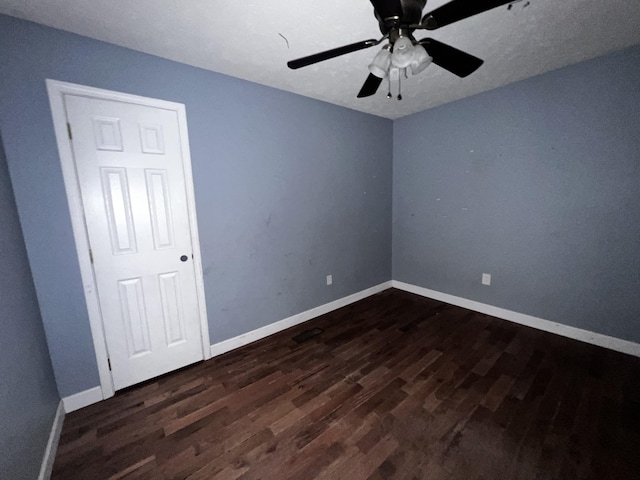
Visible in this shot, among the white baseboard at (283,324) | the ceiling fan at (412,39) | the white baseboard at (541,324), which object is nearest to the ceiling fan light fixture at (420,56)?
Answer: the ceiling fan at (412,39)

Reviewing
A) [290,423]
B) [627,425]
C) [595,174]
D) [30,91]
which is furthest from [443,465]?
[30,91]

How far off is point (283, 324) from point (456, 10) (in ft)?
8.87

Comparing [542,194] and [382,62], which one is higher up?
[382,62]

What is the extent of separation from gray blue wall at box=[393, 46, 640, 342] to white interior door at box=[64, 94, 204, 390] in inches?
115

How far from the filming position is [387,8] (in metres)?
1.02

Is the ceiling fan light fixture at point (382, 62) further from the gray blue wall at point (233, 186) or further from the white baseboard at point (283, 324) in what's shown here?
the white baseboard at point (283, 324)

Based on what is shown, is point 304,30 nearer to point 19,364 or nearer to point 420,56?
point 420,56

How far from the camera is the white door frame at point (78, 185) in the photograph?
156cm

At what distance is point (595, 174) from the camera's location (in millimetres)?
2158

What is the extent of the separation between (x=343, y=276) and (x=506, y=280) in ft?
6.03

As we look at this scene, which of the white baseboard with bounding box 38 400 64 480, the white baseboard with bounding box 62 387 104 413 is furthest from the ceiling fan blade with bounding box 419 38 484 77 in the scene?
the white baseboard with bounding box 62 387 104 413

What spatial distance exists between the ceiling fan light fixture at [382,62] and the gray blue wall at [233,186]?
1386mm

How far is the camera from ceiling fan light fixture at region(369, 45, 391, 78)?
1205mm

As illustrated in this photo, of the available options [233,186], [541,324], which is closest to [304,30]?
[233,186]
